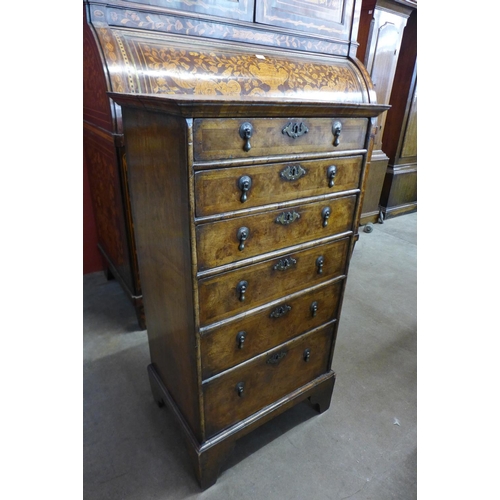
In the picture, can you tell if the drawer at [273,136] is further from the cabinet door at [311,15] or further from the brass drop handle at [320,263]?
the cabinet door at [311,15]

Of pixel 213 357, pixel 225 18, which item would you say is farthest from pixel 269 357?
pixel 225 18

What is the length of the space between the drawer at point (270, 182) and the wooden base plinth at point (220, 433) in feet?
2.78

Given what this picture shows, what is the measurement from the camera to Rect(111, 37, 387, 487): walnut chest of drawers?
0.88 metres

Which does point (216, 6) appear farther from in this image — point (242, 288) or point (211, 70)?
point (242, 288)

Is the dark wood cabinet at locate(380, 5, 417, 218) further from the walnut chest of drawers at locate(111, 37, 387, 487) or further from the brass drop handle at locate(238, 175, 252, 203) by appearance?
the brass drop handle at locate(238, 175, 252, 203)

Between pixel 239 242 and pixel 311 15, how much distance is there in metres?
1.67

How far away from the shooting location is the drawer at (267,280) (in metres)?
1.03

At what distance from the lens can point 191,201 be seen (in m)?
0.87

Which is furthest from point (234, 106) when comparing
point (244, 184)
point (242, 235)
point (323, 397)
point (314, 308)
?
point (323, 397)

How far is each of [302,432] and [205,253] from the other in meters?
1.05

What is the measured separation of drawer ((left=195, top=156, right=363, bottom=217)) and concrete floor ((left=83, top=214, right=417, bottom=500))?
1063 millimetres

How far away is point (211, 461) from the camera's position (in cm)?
126

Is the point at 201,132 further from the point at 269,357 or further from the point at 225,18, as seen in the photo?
the point at 225,18

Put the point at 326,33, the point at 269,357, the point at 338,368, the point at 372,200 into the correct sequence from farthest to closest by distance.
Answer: the point at 372,200
the point at 326,33
the point at 338,368
the point at 269,357
